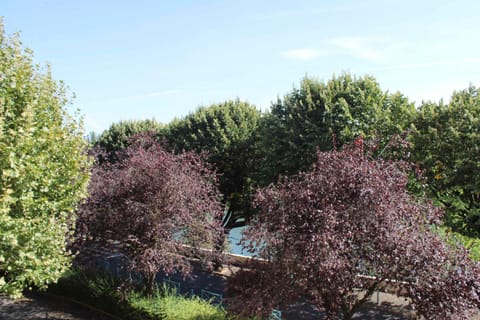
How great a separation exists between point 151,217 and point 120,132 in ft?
52.2

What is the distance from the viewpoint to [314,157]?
15.9 m

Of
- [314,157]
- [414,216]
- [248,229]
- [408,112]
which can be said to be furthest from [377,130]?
[248,229]

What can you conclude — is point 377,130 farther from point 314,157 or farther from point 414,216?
point 414,216

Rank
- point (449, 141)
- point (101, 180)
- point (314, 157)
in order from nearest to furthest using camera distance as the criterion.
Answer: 1. point (101, 180)
2. point (449, 141)
3. point (314, 157)

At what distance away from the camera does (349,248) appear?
7.35m

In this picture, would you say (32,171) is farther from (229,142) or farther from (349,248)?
(229,142)

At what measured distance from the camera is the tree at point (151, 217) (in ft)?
37.4

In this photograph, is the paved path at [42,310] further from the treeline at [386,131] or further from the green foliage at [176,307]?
the treeline at [386,131]

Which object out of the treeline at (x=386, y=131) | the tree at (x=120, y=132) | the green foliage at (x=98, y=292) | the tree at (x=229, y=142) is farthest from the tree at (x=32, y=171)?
the tree at (x=120, y=132)

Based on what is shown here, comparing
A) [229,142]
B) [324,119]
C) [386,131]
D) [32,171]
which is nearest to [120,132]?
[229,142]

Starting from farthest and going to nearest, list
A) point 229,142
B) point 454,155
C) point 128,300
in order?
point 229,142
point 454,155
point 128,300

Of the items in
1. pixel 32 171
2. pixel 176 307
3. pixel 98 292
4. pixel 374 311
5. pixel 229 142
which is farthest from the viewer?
pixel 229 142

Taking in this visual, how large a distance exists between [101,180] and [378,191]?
8922mm

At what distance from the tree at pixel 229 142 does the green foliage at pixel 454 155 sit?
327 inches
